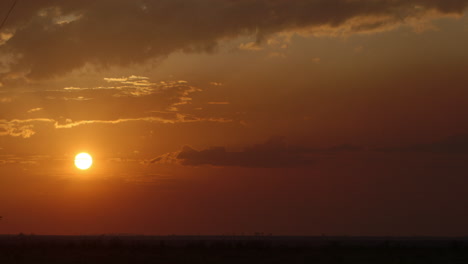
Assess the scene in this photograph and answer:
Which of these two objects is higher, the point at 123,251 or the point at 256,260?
the point at 123,251

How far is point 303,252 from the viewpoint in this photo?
48.3 meters

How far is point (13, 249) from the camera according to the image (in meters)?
50.6

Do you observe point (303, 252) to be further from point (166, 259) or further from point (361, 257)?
point (166, 259)

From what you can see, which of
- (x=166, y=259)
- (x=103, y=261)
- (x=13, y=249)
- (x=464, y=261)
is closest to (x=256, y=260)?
(x=166, y=259)

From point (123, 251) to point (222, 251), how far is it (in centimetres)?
683

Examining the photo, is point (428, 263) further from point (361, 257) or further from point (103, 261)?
point (103, 261)

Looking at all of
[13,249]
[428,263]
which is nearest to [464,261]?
[428,263]

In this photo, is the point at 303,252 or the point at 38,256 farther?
the point at 303,252

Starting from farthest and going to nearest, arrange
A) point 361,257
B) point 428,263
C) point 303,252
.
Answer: point 303,252 → point 361,257 → point 428,263

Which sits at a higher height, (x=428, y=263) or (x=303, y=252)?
(x=303, y=252)

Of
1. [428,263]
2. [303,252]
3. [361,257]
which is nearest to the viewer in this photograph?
[428,263]

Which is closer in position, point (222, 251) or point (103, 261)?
point (103, 261)

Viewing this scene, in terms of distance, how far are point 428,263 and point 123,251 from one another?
20.3 metres

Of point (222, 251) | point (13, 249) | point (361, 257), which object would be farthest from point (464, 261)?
point (13, 249)
